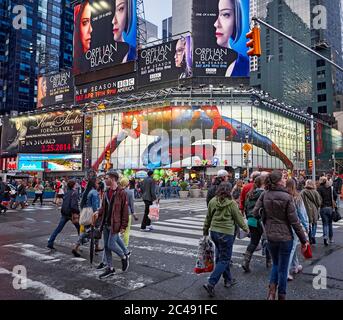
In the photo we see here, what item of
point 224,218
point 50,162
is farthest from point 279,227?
point 50,162

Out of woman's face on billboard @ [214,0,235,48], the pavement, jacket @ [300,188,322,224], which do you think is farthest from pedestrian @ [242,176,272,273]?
woman's face on billboard @ [214,0,235,48]

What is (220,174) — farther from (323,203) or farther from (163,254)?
(323,203)

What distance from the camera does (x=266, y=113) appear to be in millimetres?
53375

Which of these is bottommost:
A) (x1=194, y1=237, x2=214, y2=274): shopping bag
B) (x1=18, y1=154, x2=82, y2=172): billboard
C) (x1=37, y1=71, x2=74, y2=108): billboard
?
(x1=194, y1=237, x2=214, y2=274): shopping bag

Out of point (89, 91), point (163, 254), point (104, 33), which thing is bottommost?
point (163, 254)

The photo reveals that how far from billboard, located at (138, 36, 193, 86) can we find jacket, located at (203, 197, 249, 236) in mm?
41971

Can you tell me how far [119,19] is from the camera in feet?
157

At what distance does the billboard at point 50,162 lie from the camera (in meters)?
58.0

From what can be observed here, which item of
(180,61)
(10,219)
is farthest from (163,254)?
(180,61)

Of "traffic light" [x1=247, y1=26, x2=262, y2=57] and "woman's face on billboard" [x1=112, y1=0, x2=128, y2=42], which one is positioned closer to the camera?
"traffic light" [x1=247, y1=26, x2=262, y2=57]

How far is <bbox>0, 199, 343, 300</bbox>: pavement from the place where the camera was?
198 inches

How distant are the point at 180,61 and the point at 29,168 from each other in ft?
109

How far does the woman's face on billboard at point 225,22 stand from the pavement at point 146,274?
4115 centimetres

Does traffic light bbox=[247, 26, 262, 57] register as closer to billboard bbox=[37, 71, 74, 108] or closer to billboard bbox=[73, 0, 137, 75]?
billboard bbox=[73, 0, 137, 75]
